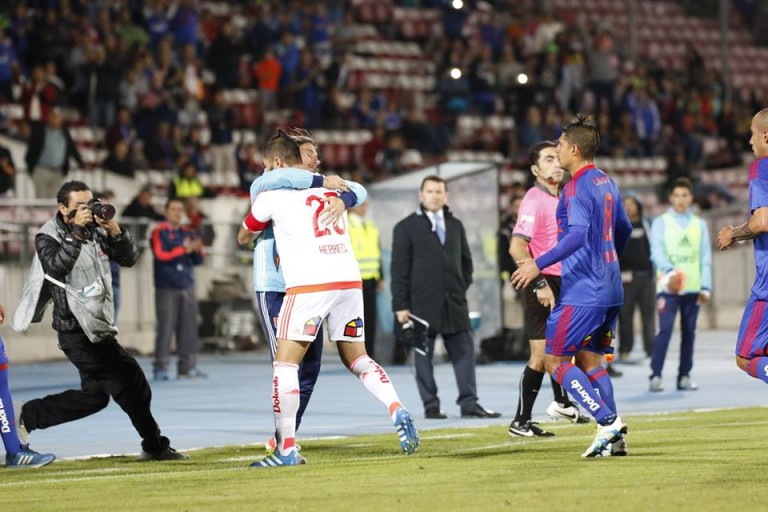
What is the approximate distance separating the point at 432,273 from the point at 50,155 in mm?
10595

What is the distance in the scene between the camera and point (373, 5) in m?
35.1

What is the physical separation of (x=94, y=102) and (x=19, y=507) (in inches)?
718

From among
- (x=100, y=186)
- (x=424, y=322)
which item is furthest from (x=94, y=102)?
(x=424, y=322)

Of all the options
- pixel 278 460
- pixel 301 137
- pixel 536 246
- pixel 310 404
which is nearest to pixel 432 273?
pixel 536 246

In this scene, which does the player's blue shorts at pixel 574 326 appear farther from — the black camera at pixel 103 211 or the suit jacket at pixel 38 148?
the suit jacket at pixel 38 148

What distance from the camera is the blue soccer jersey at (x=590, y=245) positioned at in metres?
10.1

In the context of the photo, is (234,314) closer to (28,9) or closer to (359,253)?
(359,253)

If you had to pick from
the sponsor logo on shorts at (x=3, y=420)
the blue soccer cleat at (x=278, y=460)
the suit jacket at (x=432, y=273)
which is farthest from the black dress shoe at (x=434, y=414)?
the sponsor logo on shorts at (x=3, y=420)

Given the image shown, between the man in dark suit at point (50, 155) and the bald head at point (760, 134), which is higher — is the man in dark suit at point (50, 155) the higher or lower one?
the higher one

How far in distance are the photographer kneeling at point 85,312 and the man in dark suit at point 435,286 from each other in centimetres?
367

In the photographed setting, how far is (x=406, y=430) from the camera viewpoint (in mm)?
10117

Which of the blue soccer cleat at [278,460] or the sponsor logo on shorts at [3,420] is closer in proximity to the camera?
the blue soccer cleat at [278,460]

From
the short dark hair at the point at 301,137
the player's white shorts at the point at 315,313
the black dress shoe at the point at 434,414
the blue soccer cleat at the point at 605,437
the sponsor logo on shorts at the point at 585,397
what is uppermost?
the short dark hair at the point at 301,137

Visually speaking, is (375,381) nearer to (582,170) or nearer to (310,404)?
(582,170)
